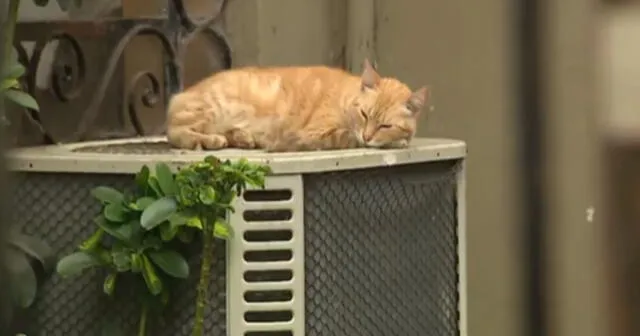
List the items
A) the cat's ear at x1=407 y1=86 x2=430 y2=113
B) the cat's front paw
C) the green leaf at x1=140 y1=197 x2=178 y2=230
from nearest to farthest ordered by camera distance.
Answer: the green leaf at x1=140 y1=197 x2=178 y2=230 → the cat's front paw → the cat's ear at x1=407 y1=86 x2=430 y2=113

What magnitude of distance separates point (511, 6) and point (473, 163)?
1350 millimetres

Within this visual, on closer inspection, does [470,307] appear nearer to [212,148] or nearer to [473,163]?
[473,163]

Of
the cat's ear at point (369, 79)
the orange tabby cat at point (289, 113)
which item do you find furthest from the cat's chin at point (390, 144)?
the cat's ear at point (369, 79)

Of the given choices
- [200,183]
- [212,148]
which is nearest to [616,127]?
[200,183]

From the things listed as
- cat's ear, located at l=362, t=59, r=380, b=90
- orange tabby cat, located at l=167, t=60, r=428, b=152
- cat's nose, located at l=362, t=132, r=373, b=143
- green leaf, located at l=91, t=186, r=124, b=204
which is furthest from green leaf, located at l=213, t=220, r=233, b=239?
cat's ear, located at l=362, t=59, r=380, b=90

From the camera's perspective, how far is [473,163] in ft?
5.39

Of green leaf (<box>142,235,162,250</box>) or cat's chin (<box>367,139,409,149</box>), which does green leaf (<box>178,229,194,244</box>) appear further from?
cat's chin (<box>367,139,409,149</box>)

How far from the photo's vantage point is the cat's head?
4.25ft

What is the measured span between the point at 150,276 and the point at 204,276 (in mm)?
53

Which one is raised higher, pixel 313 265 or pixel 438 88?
pixel 438 88

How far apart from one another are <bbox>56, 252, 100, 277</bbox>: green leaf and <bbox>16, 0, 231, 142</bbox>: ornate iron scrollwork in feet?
1.04

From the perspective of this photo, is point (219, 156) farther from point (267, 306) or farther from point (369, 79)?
point (369, 79)

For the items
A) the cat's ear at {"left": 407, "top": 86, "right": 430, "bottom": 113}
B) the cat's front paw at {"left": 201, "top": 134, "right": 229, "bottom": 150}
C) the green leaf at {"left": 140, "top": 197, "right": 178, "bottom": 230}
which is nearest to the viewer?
the green leaf at {"left": 140, "top": 197, "right": 178, "bottom": 230}

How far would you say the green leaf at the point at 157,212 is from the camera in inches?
37.8
